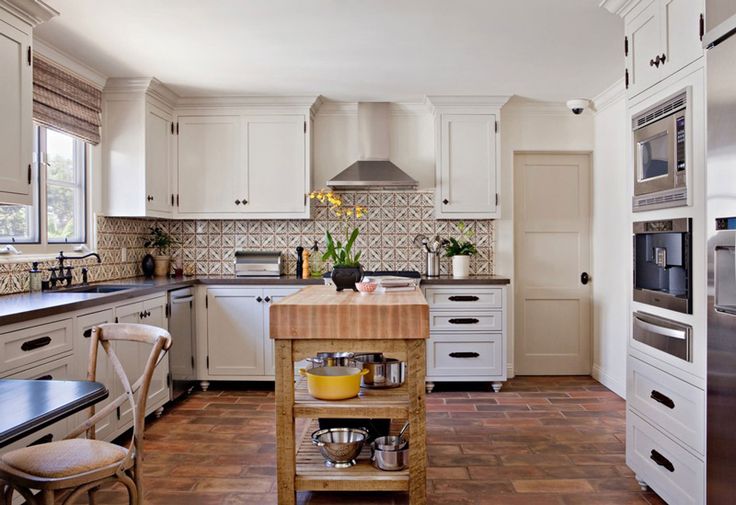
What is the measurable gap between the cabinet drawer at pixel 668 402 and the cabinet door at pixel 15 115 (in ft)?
10.7

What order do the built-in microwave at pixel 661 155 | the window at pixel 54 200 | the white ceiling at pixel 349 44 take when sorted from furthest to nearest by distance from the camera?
the window at pixel 54 200 → the white ceiling at pixel 349 44 → the built-in microwave at pixel 661 155

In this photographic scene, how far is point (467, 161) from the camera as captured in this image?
4.64 meters

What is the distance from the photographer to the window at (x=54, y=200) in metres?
3.32

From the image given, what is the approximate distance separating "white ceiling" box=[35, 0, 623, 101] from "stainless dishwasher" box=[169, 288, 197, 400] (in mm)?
1707

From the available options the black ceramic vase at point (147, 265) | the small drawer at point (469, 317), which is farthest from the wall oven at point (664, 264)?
the black ceramic vase at point (147, 265)

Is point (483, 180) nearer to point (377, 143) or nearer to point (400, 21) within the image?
point (377, 143)

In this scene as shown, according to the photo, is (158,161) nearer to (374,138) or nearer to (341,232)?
(341,232)

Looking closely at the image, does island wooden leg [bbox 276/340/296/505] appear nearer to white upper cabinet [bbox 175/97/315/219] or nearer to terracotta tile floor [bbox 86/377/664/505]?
terracotta tile floor [bbox 86/377/664/505]

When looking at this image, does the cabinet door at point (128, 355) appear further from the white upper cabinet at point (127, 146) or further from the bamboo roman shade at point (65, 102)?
the bamboo roman shade at point (65, 102)

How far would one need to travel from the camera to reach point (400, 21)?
3.09 meters

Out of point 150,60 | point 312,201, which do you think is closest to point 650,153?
point 312,201

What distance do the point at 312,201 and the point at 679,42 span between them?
3118 millimetres

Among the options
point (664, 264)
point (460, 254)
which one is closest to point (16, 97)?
point (664, 264)

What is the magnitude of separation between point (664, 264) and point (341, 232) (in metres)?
3.01
